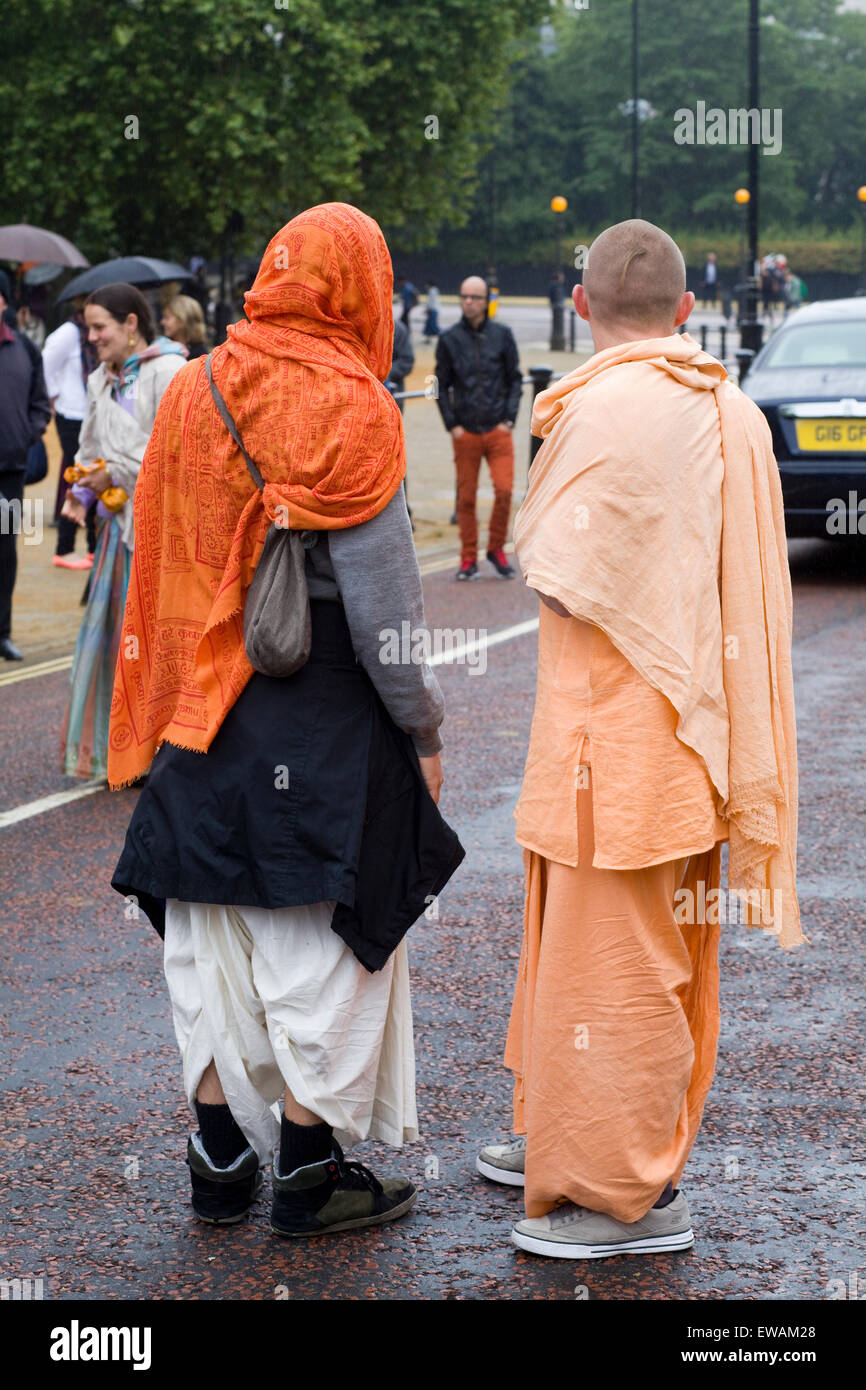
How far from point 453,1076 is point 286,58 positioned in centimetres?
3081

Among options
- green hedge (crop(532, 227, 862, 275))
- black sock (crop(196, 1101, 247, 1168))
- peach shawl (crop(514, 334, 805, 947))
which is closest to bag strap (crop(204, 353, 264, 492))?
peach shawl (crop(514, 334, 805, 947))

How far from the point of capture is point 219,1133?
3.55m

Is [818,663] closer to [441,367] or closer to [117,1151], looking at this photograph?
[441,367]

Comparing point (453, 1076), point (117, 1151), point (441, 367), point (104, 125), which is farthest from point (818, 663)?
point (104, 125)

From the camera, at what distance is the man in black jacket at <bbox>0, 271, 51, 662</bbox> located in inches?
375

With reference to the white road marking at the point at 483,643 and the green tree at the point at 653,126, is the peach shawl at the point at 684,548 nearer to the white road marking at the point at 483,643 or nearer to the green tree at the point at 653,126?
the white road marking at the point at 483,643

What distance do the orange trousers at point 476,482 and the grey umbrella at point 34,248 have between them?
24.9 feet

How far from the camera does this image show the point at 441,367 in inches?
501

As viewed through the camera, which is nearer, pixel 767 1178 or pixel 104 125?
pixel 767 1178

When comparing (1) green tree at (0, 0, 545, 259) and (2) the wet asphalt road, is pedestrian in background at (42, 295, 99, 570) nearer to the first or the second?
(2) the wet asphalt road

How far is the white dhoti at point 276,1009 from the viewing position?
133 inches

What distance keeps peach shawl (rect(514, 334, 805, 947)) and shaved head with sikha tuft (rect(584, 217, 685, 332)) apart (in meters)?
0.06

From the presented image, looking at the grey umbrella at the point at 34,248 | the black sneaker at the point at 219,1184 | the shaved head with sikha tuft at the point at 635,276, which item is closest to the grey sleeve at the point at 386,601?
the shaved head with sikha tuft at the point at 635,276

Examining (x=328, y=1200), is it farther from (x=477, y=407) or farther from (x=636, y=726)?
(x=477, y=407)
